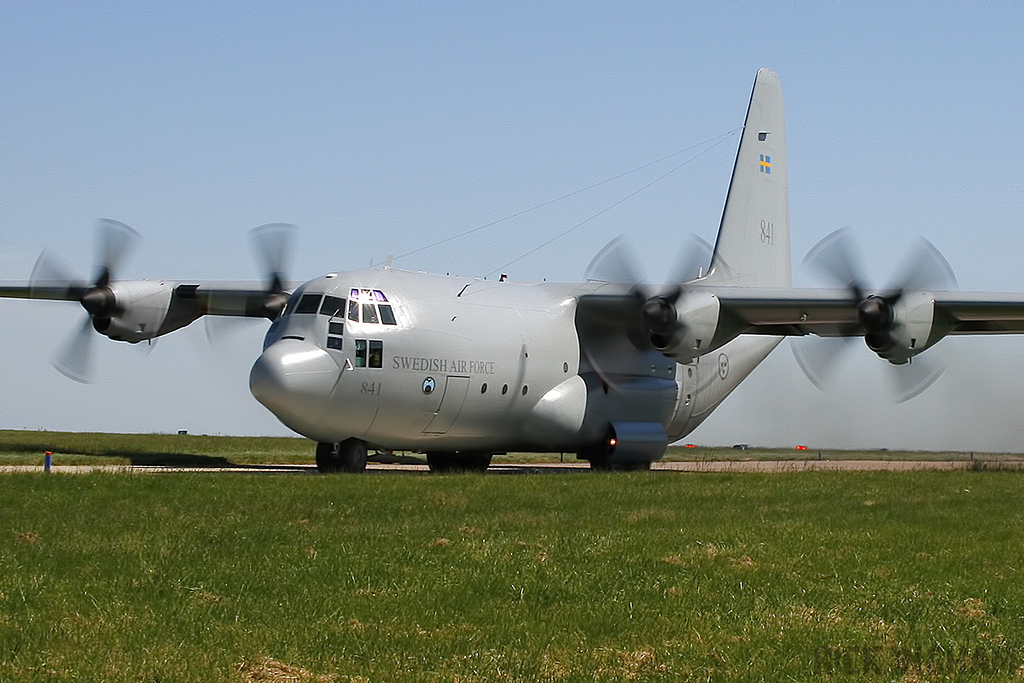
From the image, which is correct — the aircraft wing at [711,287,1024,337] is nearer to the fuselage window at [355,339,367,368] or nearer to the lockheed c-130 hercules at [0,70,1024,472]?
the lockheed c-130 hercules at [0,70,1024,472]

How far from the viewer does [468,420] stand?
29.1 meters

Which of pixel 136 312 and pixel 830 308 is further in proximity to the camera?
pixel 136 312

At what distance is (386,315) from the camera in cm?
2700

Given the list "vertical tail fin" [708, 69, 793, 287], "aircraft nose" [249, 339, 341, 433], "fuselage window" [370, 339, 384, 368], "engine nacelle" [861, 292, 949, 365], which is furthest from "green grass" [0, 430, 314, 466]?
"engine nacelle" [861, 292, 949, 365]

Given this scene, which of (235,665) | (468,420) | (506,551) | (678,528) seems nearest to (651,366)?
(468,420)

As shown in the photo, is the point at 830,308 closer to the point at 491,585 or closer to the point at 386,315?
the point at 386,315

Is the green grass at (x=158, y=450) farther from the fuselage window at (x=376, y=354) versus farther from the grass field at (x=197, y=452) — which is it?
the fuselage window at (x=376, y=354)

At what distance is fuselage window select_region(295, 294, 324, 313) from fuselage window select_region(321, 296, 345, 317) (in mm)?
172

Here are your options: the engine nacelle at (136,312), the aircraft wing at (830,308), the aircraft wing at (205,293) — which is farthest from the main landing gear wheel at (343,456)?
the aircraft wing at (830,308)

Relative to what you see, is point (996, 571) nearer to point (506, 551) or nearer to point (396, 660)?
point (506, 551)

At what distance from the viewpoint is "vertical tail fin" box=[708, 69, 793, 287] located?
3825cm

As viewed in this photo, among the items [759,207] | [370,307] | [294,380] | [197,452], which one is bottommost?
[197,452]

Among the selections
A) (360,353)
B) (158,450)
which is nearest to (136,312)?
(158,450)

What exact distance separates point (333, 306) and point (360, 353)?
1139 mm
